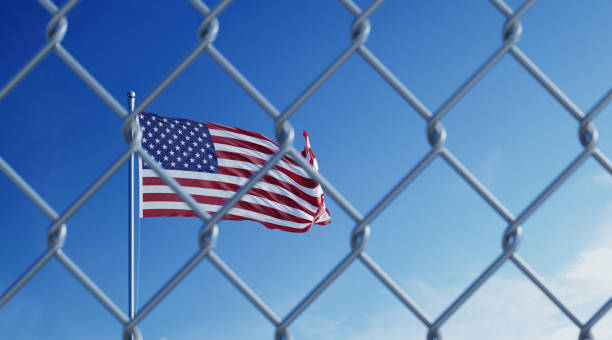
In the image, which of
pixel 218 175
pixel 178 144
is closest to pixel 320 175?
pixel 218 175

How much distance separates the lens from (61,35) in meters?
1.24

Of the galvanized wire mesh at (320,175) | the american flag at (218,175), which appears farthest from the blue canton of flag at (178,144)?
the galvanized wire mesh at (320,175)

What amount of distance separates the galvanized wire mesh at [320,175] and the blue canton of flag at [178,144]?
272 inches

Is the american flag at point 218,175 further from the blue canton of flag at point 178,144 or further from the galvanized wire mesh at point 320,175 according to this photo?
the galvanized wire mesh at point 320,175

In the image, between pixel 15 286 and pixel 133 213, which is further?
pixel 133 213

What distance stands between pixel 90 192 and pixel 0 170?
8.6 inches

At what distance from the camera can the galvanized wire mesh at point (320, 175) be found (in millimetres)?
1199

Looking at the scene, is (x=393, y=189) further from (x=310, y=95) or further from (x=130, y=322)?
(x=130, y=322)

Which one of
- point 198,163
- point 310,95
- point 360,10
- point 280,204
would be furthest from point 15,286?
point 280,204

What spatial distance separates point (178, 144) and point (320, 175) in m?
7.32

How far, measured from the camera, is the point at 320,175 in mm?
1238

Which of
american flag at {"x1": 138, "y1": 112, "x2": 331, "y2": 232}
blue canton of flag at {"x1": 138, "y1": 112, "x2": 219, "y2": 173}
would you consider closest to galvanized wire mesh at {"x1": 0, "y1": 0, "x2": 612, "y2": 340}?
american flag at {"x1": 138, "y1": 112, "x2": 331, "y2": 232}

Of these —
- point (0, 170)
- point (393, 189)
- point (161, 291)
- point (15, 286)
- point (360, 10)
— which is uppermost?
point (0, 170)

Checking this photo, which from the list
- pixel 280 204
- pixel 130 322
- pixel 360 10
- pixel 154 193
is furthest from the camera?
pixel 280 204
